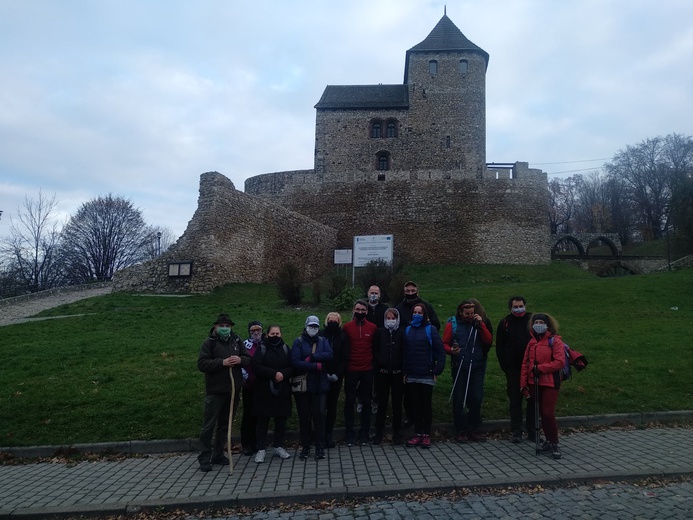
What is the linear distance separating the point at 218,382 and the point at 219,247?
1444 centimetres

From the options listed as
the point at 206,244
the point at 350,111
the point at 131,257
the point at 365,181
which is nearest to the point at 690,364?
the point at 206,244

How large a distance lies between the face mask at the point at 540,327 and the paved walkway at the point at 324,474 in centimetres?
138

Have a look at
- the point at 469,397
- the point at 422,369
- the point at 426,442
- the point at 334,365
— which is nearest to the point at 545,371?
the point at 469,397

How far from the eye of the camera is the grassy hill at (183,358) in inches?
258

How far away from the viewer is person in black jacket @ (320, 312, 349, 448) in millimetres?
6016

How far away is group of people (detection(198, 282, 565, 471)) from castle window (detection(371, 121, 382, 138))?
108 feet

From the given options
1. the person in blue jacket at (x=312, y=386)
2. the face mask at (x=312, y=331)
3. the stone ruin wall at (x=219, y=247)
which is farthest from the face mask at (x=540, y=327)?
the stone ruin wall at (x=219, y=247)

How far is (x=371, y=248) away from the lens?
64.2 ft

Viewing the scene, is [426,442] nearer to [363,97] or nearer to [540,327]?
[540,327]

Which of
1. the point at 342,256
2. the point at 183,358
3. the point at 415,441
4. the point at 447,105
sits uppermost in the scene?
the point at 447,105

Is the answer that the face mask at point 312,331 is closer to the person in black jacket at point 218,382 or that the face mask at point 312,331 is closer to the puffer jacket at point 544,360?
the person in black jacket at point 218,382

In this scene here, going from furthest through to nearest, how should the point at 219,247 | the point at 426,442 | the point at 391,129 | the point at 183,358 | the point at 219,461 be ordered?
the point at 391,129 < the point at 219,247 < the point at 183,358 < the point at 426,442 < the point at 219,461

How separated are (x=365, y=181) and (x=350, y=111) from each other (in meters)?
9.33

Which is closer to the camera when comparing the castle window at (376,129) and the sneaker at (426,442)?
the sneaker at (426,442)
